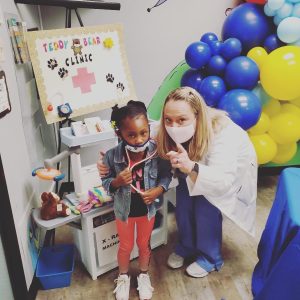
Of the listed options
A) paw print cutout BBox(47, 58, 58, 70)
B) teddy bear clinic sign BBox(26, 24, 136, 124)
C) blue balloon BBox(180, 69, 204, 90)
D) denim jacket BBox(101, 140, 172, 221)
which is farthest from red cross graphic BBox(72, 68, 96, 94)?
blue balloon BBox(180, 69, 204, 90)

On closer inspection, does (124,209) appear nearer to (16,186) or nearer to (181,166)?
(181,166)

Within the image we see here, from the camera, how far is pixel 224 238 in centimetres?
201

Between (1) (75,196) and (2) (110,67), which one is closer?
(1) (75,196)

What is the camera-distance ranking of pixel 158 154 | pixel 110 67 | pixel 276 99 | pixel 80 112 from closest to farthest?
pixel 158 154, pixel 80 112, pixel 110 67, pixel 276 99

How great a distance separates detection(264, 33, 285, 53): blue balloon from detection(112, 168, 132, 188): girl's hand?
1437 millimetres

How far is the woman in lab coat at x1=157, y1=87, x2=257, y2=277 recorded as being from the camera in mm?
1367

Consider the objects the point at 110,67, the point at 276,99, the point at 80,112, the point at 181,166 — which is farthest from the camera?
the point at 276,99

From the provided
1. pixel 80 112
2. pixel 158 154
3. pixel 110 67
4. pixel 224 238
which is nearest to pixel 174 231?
pixel 224 238

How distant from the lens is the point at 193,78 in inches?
86.4

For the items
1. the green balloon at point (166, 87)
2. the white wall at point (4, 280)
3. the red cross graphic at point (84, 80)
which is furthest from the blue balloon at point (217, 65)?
the white wall at point (4, 280)

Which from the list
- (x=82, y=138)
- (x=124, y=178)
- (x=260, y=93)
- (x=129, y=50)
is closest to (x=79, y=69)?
(x=82, y=138)

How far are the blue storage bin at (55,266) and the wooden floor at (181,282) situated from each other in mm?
49

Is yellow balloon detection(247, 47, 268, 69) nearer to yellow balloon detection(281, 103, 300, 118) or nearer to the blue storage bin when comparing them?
yellow balloon detection(281, 103, 300, 118)

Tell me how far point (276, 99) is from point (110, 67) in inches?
46.9
